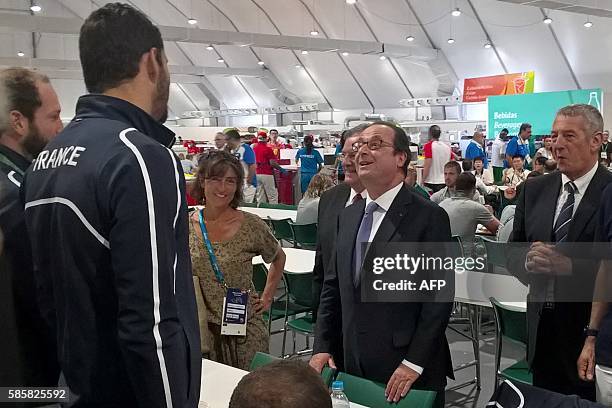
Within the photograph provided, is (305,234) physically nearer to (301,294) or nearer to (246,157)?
(301,294)

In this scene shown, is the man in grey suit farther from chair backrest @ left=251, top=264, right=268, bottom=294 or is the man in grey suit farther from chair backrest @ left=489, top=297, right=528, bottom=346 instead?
chair backrest @ left=251, top=264, right=268, bottom=294

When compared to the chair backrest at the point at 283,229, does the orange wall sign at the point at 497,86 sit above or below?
above

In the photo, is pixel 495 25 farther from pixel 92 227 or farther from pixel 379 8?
pixel 92 227

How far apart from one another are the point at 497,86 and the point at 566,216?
51.5 ft

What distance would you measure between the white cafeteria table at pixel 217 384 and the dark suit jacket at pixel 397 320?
0.27 m

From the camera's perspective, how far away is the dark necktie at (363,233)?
245 cm

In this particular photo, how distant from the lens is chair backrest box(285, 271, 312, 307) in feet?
13.8

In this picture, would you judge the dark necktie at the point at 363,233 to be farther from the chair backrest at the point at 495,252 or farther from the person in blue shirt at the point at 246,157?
the person in blue shirt at the point at 246,157

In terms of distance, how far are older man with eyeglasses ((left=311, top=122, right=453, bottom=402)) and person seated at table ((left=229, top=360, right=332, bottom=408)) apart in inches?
40.5

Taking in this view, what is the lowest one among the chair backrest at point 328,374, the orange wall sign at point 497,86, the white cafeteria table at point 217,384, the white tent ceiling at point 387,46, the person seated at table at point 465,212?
the white cafeteria table at point 217,384

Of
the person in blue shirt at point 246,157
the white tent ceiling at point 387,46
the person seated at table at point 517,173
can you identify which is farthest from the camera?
the white tent ceiling at point 387,46

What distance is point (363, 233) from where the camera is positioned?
249 centimetres

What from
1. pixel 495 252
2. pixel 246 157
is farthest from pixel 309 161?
pixel 495 252

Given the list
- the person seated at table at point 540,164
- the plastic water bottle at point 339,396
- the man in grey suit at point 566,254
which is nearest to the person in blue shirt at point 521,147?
the person seated at table at point 540,164
